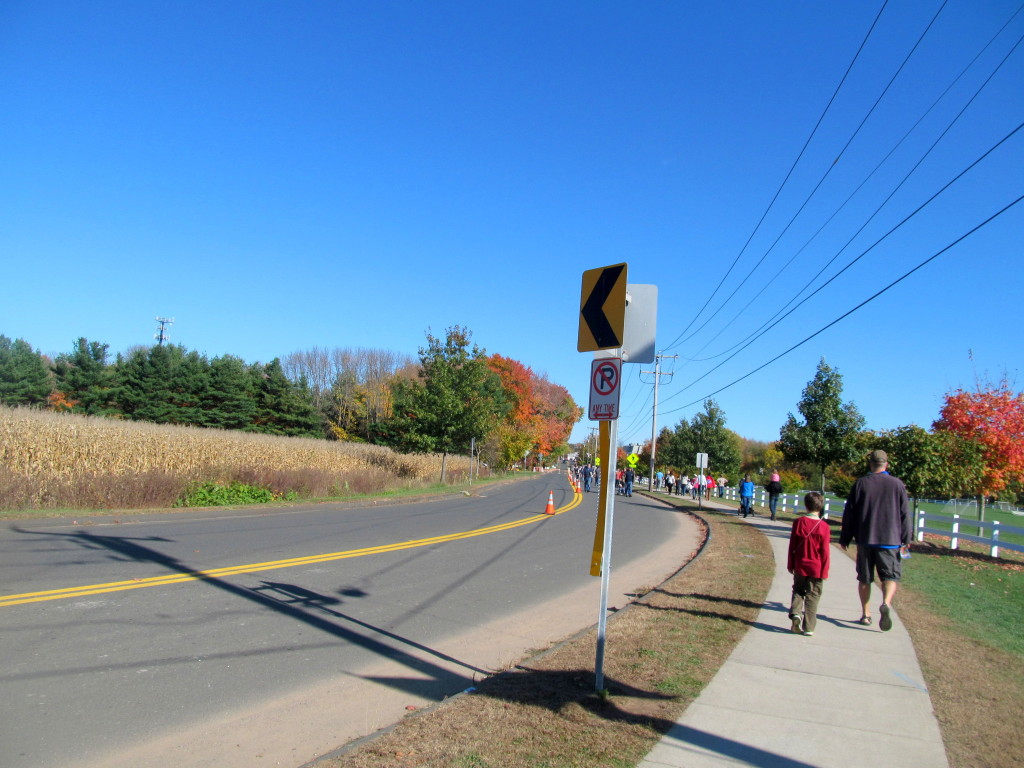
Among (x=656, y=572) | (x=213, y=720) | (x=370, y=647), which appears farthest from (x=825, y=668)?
(x=656, y=572)

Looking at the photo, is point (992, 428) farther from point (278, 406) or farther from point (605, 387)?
point (278, 406)

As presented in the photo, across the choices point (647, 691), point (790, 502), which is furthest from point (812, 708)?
point (790, 502)

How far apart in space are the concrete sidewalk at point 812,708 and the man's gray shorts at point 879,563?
1.93ft

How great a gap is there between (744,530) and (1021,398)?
8999 mm

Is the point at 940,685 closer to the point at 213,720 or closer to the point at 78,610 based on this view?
the point at 213,720

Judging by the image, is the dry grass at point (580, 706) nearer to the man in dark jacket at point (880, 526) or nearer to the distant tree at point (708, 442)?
the man in dark jacket at point (880, 526)

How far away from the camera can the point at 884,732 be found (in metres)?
4.49

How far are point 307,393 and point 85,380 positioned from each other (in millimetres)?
18565

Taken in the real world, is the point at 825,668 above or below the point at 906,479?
below

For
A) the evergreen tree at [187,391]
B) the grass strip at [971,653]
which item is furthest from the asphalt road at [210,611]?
the evergreen tree at [187,391]

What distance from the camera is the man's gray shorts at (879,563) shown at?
23.6ft

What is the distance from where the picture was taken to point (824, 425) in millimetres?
27328

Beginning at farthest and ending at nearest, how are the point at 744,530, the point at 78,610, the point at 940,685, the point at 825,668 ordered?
1. the point at 744,530
2. the point at 78,610
3. the point at 825,668
4. the point at 940,685

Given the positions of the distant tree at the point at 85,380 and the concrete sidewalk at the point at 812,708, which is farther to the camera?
the distant tree at the point at 85,380
